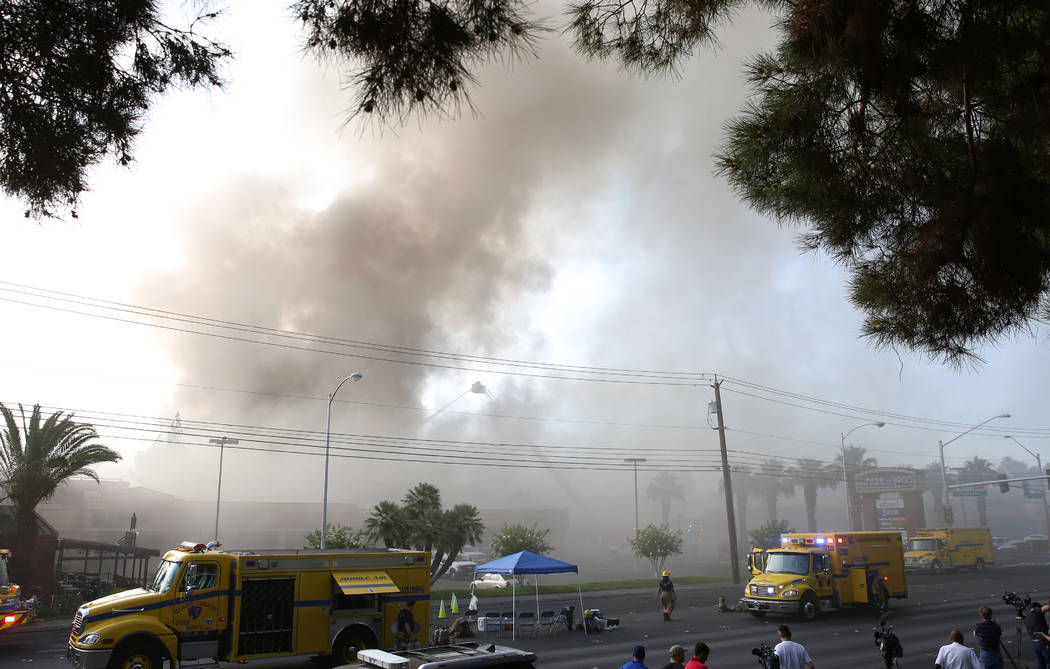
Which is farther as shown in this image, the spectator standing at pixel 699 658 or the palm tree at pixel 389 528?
the palm tree at pixel 389 528

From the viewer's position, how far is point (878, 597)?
22.9 m

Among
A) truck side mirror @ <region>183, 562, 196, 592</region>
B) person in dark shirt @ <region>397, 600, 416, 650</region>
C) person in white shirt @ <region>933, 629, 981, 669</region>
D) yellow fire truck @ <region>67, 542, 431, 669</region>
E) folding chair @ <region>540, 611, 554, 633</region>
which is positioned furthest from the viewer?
folding chair @ <region>540, 611, 554, 633</region>

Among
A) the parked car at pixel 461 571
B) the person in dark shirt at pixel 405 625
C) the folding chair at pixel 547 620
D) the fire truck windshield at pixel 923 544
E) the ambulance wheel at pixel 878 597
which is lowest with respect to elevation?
the parked car at pixel 461 571

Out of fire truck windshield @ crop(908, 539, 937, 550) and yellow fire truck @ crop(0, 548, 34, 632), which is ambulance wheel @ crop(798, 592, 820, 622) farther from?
fire truck windshield @ crop(908, 539, 937, 550)

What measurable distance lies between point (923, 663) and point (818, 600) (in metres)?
7.92

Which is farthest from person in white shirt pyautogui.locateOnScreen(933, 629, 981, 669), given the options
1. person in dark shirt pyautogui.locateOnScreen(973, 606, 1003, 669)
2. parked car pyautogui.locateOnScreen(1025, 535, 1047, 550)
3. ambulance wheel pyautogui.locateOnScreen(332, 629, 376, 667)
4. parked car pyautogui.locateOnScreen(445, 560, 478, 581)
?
parked car pyautogui.locateOnScreen(1025, 535, 1047, 550)

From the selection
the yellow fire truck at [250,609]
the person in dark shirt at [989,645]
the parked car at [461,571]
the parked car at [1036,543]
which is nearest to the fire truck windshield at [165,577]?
the yellow fire truck at [250,609]

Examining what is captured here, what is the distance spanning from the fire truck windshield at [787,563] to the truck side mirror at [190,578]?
17405 millimetres

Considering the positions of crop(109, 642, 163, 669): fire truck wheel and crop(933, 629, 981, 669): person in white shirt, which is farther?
crop(109, 642, 163, 669): fire truck wheel

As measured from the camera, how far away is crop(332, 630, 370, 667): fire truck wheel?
46.2 feet

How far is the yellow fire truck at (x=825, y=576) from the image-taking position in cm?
2177

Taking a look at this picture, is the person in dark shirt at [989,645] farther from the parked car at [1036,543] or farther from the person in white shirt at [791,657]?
the parked car at [1036,543]

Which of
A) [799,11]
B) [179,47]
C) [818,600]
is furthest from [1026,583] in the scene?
[179,47]

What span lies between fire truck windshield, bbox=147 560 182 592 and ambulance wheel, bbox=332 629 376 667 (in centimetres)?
328
